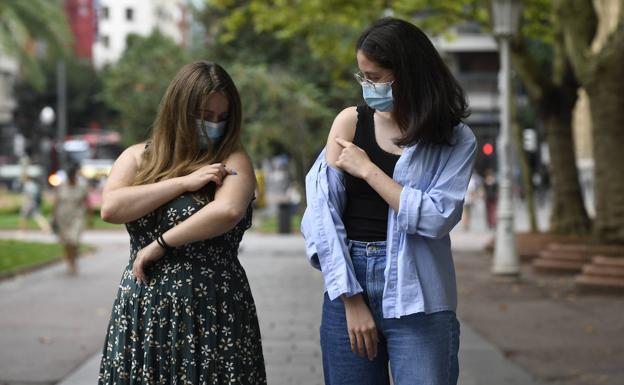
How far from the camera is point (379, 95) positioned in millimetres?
3473

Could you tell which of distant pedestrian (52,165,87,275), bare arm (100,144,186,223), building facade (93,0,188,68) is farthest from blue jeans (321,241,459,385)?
building facade (93,0,188,68)

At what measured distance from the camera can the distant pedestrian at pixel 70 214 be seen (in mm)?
16797

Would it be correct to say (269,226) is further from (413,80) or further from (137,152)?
(413,80)

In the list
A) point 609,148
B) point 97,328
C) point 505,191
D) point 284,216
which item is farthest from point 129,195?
point 284,216

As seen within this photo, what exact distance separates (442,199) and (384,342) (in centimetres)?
47

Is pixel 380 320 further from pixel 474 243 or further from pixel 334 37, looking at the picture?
pixel 474 243

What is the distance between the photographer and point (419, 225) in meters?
3.41

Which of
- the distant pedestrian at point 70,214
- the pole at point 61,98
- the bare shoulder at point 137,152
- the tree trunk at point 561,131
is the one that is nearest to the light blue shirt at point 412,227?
the bare shoulder at point 137,152

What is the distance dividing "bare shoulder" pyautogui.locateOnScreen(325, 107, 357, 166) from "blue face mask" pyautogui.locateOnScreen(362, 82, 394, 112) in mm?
109

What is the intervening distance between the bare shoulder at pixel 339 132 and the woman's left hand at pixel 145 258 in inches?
25.7

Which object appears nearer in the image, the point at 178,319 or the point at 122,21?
the point at 178,319

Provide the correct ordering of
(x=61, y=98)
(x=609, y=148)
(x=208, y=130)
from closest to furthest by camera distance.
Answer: (x=208, y=130)
(x=609, y=148)
(x=61, y=98)

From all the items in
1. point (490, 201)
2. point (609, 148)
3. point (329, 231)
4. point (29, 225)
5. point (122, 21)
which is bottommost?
point (29, 225)

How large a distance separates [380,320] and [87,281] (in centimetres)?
1284
